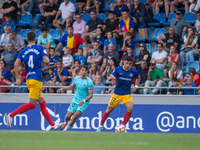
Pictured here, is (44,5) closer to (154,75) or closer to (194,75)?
(154,75)

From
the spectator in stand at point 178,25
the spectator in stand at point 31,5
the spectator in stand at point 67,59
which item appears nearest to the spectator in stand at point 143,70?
the spectator in stand at point 178,25

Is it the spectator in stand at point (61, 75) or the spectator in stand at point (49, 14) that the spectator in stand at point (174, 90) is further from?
the spectator in stand at point (49, 14)

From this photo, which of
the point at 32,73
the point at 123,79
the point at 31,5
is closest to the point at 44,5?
the point at 31,5

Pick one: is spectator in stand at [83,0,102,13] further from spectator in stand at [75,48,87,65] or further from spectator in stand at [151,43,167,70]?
spectator in stand at [151,43,167,70]

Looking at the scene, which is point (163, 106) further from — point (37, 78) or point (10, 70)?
point (10, 70)

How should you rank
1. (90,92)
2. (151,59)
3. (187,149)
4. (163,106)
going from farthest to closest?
(151,59), (163,106), (90,92), (187,149)

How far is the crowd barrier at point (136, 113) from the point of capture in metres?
→ 10.1

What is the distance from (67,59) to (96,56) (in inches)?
47.2

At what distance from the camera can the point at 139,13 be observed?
13.1m

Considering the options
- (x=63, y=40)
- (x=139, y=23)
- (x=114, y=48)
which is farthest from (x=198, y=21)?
(x=63, y=40)

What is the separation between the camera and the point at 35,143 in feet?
16.0

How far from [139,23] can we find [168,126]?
16.0ft

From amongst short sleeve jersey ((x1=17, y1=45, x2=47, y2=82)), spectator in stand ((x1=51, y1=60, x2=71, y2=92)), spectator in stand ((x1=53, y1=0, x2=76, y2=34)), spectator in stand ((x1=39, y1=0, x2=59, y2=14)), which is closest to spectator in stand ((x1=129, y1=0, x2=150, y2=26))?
spectator in stand ((x1=53, y1=0, x2=76, y2=34))

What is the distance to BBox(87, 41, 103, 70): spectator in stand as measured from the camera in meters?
12.2
